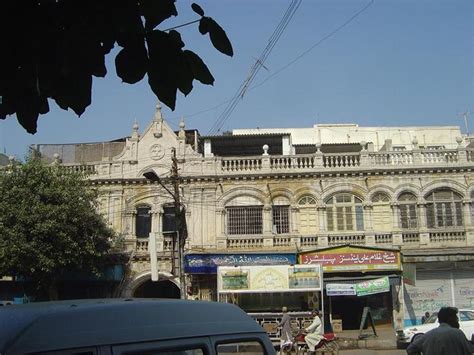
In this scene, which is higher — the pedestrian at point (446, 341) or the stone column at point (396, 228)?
the stone column at point (396, 228)

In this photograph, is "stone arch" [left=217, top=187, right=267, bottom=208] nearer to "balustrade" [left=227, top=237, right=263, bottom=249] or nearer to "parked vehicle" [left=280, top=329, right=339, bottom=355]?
"balustrade" [left=227, top=237, right=263, bottom=249]

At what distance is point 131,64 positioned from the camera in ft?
9.09

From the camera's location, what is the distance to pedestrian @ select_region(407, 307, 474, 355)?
5359 millimetres

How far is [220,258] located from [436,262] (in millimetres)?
9536

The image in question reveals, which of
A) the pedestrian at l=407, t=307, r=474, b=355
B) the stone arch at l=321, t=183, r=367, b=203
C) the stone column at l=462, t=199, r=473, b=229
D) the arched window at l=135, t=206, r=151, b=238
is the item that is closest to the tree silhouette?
the pedestrian at l=407, t=307, r=474, b=355

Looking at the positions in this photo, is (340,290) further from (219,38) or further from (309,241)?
(219,38)

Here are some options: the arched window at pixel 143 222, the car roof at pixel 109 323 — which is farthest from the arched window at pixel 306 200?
the car roof at pixel 109 323

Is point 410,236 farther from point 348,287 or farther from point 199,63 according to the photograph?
point 199,63

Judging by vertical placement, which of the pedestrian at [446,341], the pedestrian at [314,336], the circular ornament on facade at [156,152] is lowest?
the pedestrian at [314,336]

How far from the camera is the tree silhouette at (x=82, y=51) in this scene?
2629 millimetres

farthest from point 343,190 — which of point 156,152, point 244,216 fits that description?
point 156,152

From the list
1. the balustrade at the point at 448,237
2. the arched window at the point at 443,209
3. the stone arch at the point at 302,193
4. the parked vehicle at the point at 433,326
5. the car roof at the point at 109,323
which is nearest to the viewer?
the car roof at the point at 109,323

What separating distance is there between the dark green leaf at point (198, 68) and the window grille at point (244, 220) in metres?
22.9

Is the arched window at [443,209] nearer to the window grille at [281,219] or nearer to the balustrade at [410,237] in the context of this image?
the balustrade at [410,237]
